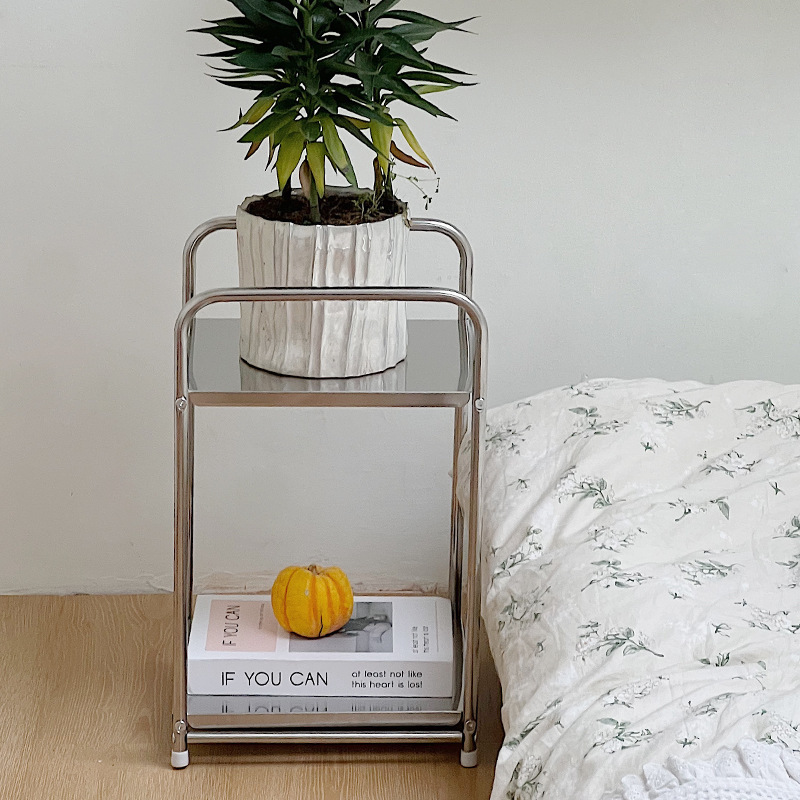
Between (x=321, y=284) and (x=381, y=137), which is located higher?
(x=381, y=137)

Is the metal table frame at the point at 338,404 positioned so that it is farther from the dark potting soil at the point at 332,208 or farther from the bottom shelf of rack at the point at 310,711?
the dark potting soil at the point at 332,208

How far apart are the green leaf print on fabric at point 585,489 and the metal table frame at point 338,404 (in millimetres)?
124

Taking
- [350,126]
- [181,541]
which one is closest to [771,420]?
[350,126]

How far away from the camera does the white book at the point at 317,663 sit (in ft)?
4.73

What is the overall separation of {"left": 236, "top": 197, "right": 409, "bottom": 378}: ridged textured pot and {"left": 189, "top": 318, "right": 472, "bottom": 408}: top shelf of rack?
0.9 inches

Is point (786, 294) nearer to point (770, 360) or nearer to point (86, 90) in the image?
point (770, 360)

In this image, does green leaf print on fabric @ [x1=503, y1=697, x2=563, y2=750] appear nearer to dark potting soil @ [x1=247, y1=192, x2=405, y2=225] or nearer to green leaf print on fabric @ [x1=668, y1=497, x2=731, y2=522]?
green leaf print on fabric @ [x1=668, y1=497, x2=731, y2=522]

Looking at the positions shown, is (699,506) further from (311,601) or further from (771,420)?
(311,601)

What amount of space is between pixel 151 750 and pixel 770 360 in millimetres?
1284

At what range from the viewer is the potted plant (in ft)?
3.97

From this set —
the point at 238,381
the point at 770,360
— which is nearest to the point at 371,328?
the point at 238,381

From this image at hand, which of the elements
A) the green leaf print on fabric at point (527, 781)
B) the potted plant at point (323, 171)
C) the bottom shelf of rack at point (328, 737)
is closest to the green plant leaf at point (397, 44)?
the potted plant at point (323, 171)

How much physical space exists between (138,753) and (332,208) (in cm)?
82

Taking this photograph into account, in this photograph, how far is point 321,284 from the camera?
1.29 meters
